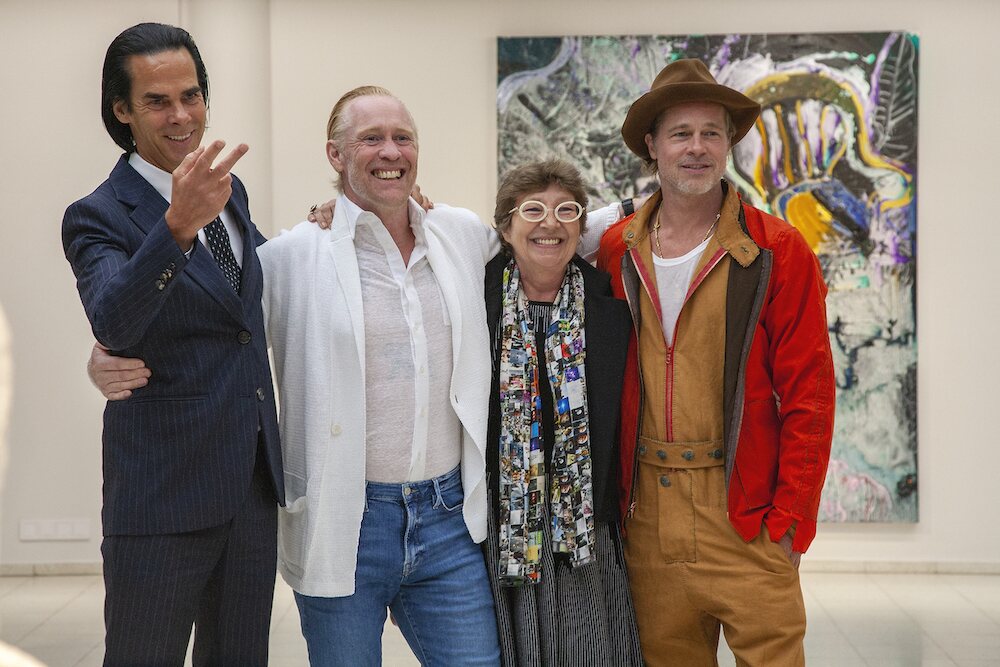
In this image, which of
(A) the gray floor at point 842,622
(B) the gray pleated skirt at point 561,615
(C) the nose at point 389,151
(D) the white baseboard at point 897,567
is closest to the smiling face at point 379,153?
(C) the nose at point 389,151

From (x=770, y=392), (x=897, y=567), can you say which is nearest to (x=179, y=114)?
(x=770, y=392)

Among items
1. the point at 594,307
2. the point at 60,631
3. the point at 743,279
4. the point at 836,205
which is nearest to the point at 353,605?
the point at 594,307

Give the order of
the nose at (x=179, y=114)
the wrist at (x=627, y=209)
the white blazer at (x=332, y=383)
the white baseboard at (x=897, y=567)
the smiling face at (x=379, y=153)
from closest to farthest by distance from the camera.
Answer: the nose at (x=179, y=114) < the white blazer at (x=332, y=383) < the smiling face at (x=379, y=153) < the wrist at (x=627, y=209) < the white baseboard at (x=897, y=567)

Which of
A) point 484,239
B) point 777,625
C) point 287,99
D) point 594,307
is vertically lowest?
point 777,625

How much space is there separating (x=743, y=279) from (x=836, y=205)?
131 inches

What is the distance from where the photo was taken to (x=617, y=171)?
563 centimetres

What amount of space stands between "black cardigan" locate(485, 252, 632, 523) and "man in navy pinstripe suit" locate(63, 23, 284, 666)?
0.55 metres

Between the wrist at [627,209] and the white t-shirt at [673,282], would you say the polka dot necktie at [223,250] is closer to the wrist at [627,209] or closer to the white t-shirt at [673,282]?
the white t-shirt at [673,282]

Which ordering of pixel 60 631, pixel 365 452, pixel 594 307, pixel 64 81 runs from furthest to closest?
pixel 64 81
pixel 60 631
pixel 594 307
pixel 365 452

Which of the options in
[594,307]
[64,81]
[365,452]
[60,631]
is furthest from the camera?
[64,81]

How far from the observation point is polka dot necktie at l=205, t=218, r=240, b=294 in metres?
2.20

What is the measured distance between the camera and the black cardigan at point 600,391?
2.48m

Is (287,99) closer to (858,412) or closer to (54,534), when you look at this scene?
(54,534)

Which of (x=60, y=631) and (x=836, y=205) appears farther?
(x=836, y=205)
